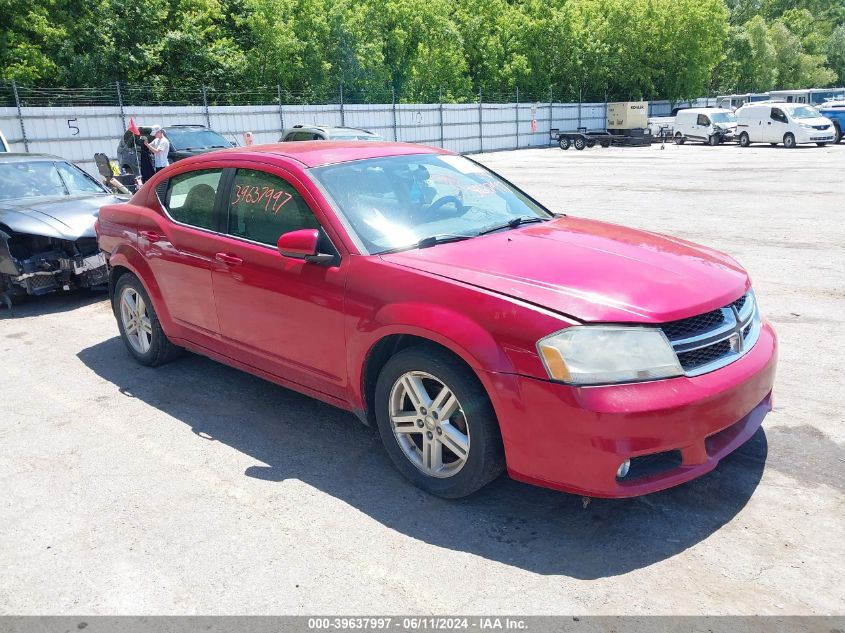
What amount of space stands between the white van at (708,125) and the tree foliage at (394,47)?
1234 centimetres

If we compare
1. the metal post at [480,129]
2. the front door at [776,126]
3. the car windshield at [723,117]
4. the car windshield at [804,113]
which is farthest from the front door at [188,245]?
the car windshield at [723,117]

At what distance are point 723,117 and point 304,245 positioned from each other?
3700 centimetres

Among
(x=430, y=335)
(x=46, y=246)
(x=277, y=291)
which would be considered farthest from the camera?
(x=46, y=246)

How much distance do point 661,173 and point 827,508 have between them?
19.9 metres

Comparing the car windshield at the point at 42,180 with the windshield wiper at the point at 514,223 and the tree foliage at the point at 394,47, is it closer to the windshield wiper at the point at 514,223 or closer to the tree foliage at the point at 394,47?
the windshield wiper at the point at 514,223

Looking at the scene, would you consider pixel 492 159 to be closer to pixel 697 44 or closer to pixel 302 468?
pixel 697 44

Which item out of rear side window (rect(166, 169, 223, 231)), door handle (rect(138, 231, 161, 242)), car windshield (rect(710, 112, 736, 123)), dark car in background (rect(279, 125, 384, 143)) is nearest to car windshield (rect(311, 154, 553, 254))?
rear side window (rect(166, 169, 223, 231))

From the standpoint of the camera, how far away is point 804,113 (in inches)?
1257

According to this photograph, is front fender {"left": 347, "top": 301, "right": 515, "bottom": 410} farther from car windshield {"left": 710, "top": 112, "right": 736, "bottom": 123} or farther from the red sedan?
car windshield {"left": 710, "top": 112, "right": 736, "bottom": 123}

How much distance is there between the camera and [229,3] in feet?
120

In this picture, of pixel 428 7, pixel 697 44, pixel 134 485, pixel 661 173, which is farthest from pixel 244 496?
pixel 697 44

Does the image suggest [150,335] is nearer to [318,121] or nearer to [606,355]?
[606,355]

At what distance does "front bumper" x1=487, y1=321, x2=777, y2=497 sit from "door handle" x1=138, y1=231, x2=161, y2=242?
303 centimetres

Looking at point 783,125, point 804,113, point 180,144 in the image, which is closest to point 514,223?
point 180,144
